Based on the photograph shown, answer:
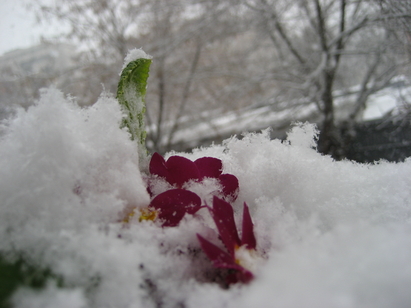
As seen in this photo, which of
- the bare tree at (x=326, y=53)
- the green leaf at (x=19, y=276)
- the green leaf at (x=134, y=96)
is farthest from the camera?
the bare tree at (x=326, y=53)

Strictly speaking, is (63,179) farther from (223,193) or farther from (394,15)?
(394,15)

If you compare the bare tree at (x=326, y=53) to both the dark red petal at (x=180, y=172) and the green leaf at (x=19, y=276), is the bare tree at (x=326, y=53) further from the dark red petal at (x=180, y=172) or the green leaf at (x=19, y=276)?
the green leaf at (x=19, y=276)

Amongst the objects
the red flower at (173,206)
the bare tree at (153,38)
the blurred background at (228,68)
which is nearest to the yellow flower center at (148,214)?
the red flower at (173,206)

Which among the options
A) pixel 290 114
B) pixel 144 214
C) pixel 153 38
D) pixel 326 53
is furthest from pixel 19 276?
pixel 153 38

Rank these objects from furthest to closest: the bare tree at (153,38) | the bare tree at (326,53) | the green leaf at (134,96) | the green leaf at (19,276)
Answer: the bare tree at (153,38)
the bare tree at (326,53)
the green leaf at (134,96)
the green leaf at (19,276)

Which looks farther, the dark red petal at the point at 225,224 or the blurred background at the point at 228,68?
the blurred background at the point at 228,68

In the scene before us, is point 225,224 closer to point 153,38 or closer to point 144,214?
point 144,214

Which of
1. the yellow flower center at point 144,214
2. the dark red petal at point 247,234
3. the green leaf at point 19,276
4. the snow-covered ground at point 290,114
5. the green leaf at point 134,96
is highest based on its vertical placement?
the snow-covered ground at point 290,114

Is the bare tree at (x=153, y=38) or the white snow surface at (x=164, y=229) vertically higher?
the bare tree at (x=153, y=38)
